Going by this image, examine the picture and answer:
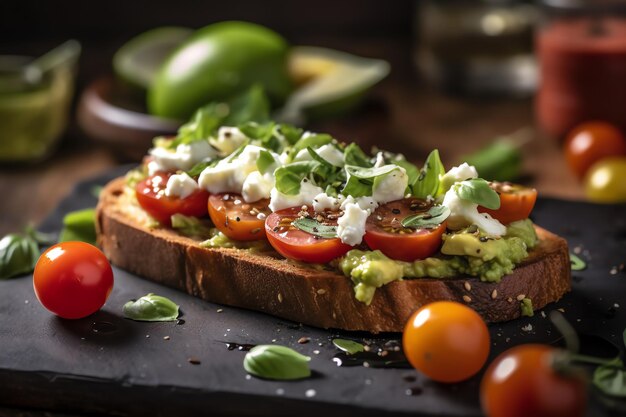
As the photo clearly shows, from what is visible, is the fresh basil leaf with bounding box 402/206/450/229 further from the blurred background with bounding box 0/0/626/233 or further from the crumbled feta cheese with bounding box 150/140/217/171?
the blurred background with bounding box 0/0/626/233

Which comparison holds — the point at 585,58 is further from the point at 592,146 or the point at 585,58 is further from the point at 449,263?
the point at 449,263

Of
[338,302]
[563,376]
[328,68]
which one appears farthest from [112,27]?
[563,376]

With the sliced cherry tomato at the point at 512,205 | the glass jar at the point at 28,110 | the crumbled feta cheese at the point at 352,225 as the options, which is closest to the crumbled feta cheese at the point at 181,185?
the crumbled feta cheese at the point at 352,225

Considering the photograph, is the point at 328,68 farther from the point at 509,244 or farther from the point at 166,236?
the point at 509,244

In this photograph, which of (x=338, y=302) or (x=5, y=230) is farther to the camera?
(x=5, y=230)

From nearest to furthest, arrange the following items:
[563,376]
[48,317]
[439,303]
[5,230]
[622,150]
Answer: [563,376] → [439,303] → [48,317] → [5,230] → [622,150]
